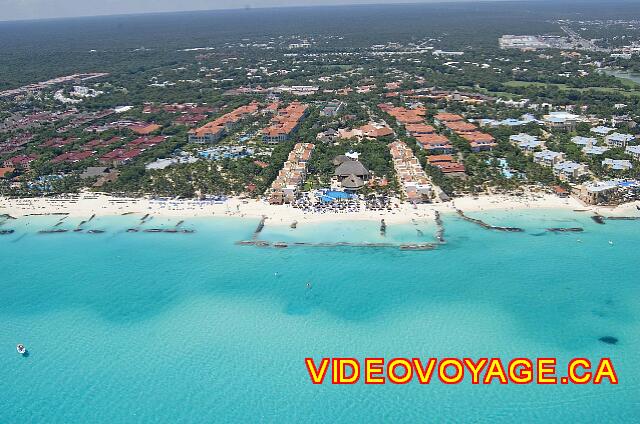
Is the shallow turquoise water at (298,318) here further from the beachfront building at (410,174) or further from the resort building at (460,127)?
the resort building at (460,127)

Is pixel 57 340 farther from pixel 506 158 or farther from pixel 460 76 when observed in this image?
pixel 460 76

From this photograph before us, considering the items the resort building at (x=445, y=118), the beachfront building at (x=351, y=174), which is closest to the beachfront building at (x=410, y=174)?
the beachfront building at (x=351, y=174)

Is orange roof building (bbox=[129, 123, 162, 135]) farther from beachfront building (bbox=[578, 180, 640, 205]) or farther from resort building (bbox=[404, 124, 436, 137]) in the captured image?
beachfront building (bbox=[578, 180, 640, 205])

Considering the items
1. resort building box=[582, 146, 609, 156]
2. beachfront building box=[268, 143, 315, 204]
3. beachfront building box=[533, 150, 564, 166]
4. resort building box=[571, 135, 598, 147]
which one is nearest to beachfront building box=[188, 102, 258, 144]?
beachfront building box=[268, 143, 315, 204]

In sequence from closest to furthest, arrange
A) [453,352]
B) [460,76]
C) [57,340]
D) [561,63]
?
[453,352], [57,340], [460,76], [561,63]

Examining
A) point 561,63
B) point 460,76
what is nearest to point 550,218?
point 460,76

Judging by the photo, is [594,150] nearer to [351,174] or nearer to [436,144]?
[436,144]
